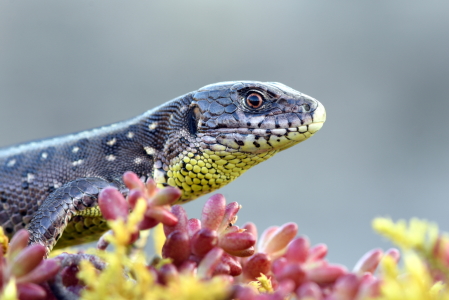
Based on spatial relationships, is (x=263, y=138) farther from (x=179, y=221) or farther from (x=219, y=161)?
(x=179, y=221)

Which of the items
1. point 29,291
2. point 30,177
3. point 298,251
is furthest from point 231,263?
point 30,177

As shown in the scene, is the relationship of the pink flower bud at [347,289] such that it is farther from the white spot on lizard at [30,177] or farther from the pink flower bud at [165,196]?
the white spot on lizard at [30,177]

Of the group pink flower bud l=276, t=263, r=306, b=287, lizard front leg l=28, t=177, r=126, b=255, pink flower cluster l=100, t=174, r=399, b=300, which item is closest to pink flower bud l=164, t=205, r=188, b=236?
pink flower cluster l=100, t=174, r=399, b=300

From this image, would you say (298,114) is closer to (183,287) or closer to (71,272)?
(71,272)

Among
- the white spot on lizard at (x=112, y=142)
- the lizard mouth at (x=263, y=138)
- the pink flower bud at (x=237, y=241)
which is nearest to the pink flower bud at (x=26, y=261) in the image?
the pink flower bud at (x=237, y=241)

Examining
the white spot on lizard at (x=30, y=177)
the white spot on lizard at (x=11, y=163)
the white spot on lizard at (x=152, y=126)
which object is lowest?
the white spot on lizard at (x=30, y=177)

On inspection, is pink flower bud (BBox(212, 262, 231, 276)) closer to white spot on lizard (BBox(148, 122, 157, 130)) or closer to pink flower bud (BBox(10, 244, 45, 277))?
pink flower bud (BBox(10, 244, 45, 277))
